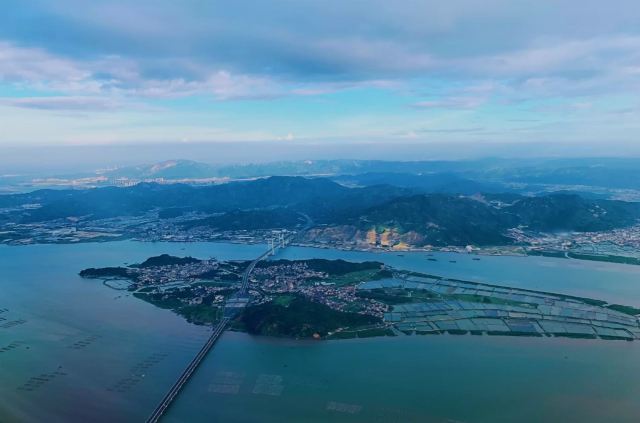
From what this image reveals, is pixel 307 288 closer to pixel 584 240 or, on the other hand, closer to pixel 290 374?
pixel 290 374

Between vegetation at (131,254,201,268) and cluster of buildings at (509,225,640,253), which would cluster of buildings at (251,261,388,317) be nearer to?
vegetation at (131,254,201,268)

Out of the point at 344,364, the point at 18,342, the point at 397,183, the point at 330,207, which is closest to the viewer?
the point at 344,364

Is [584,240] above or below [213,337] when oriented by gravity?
above

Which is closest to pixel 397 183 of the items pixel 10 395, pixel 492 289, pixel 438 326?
pixel 492 289

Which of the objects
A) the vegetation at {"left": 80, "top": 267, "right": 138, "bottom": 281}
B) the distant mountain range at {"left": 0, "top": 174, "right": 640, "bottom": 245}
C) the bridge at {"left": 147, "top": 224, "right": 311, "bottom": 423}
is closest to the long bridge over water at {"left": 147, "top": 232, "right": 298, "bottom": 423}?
the bridge at {"left": 147, "top": 224, "right": 311, "bottom": 423}

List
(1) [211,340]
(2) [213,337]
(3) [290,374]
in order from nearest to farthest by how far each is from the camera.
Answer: (3) [290,374], (1) [211,340], (2) [213,337]

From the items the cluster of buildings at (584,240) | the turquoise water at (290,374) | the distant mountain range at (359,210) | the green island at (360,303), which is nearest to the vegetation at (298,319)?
the green island at (360,303)

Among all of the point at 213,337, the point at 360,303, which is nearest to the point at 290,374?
the point at 213,337

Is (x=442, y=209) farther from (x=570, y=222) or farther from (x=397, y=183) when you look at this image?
(x=397, y=183)
